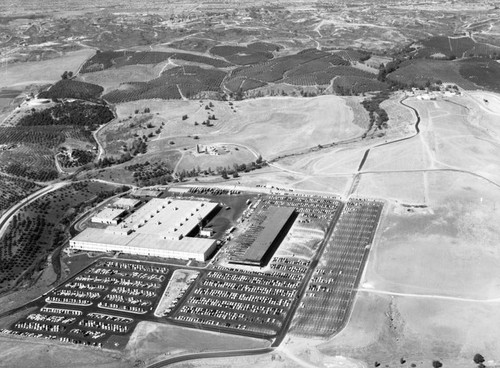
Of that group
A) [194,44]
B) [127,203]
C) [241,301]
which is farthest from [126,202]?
[194,44]

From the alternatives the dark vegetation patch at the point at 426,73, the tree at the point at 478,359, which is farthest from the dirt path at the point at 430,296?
the dark vegetation patch at the point at 426,73

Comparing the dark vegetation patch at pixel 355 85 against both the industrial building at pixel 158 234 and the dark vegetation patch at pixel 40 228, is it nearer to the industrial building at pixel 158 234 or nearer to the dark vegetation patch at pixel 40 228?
the industrial building at pixel 158 234

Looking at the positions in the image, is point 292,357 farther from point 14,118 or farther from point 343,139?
point 14,118

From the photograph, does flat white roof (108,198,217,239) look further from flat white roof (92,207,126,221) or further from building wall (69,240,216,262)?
building wall (69,240,216,262)

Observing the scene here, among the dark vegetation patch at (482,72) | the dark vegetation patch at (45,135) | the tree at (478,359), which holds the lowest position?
the dark vegetation patch at (482,72)

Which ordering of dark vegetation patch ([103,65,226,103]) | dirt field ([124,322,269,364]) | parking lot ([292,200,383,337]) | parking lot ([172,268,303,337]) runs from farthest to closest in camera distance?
dark vegetation patch ([103,65,226,103]) < parking lot ([292,200,383,337]) < parking lot ([172,268,303,337]) < dirt field ([124,322,269,364])

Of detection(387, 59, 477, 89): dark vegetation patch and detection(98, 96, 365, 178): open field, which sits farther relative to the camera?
detection(387, 59, 477, 89): dark vegetation patch

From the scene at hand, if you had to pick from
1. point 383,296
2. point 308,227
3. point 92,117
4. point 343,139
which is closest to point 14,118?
point 92,117

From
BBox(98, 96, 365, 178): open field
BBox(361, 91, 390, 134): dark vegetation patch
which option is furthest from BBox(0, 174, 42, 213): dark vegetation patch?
BBox(361, 91, 390, 134): dark vegetation patch
